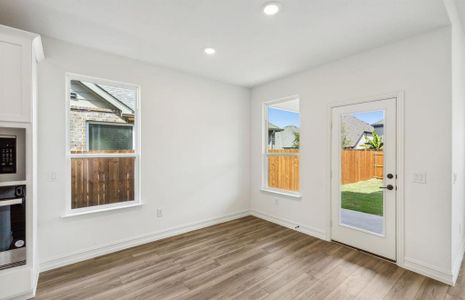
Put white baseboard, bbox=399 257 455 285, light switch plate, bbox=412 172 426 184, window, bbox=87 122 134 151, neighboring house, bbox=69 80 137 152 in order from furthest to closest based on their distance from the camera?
window, bbox=87 122 134 151 → neighboring house, bbox=69 80 137 152 → light switch plate, bbox=412 172 426 184 → white baseboard, bbox=399 257 455 285

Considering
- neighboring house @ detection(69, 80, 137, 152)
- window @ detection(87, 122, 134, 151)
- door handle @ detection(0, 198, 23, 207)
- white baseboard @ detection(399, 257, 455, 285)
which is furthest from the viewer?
window @ detection(87, 122, 134, 151)

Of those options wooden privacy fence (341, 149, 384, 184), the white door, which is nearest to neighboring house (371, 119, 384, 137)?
Answer: the white door

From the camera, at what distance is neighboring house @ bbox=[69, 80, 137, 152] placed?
9.84 feet

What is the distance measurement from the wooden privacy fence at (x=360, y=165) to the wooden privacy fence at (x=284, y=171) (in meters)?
0.88

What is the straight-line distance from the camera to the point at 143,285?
7.91ft

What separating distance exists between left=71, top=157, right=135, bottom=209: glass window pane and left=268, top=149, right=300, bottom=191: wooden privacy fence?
2.59 metres

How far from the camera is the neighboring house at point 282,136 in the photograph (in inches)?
165

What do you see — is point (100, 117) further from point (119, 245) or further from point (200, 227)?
point (200, 227)

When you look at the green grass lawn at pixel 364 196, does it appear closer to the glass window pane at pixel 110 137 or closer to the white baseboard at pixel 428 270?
the white baseboard at pixel 428 270

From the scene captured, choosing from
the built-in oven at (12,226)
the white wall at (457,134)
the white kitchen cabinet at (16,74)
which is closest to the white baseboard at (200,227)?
the white wall at (457,134)

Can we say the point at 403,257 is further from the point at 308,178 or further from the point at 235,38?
the point at 235,38

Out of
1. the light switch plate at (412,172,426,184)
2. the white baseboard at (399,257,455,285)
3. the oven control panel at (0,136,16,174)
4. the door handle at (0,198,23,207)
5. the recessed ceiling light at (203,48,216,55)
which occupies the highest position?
the recessed ceiling light at (203,48,216,55)

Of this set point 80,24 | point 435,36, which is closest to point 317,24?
point 435,36

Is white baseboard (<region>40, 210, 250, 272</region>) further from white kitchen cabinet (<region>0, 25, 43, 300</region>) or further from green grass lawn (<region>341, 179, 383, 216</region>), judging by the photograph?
green grass lawn (<region>341, 179, 383, 216</region>)
